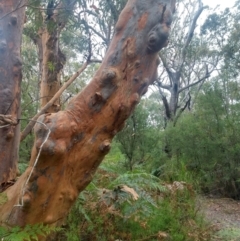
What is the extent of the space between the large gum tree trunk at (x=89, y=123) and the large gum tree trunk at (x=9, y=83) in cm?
38

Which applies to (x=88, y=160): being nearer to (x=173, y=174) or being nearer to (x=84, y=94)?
(x=84, y=94)

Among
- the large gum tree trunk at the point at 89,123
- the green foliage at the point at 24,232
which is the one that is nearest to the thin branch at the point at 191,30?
the large gum tree trunk at the point at 89,123

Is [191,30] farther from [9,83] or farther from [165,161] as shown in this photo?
[9,83]

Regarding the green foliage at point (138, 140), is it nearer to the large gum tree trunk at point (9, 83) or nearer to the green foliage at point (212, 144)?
the green foliage at point (212, 144)

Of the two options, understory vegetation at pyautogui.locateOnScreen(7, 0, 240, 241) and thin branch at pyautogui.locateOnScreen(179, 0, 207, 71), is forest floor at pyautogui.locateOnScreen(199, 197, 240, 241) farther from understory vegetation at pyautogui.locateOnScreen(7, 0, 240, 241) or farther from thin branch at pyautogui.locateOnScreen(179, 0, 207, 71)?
thin branch at pyautogui.locateOnScreen(179, 0, 207, 71)

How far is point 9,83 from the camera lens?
97.1 inches

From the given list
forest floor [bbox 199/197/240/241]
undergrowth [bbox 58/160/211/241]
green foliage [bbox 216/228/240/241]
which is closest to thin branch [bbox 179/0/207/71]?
forest floor [bbox 199/197/240/241]

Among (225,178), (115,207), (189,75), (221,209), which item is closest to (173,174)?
(221,209)

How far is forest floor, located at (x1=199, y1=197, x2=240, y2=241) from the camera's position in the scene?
4.50 m

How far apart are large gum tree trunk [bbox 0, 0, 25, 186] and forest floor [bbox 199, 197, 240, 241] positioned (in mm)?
2905

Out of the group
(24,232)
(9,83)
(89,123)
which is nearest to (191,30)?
(9,83)

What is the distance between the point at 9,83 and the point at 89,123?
86cm

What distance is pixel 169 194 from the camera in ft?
14.1

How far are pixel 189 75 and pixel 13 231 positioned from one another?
2032 centimetres
